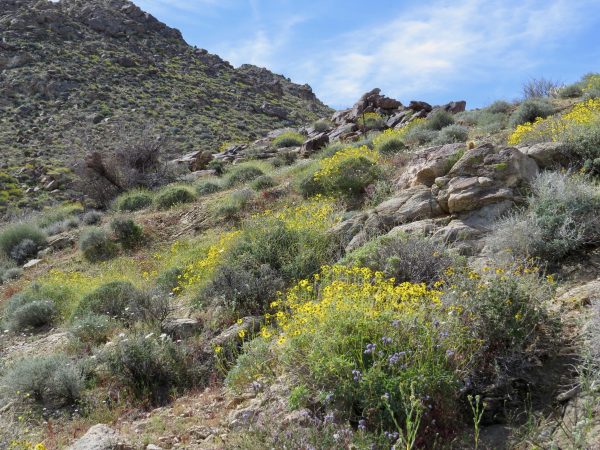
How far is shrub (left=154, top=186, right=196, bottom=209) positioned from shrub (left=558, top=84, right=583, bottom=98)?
1158 cm

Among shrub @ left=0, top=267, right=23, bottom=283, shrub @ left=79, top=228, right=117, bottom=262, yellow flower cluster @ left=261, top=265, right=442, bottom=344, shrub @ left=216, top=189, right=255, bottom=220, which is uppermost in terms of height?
shrub @ left=216, top=189, right=255, bottom=220

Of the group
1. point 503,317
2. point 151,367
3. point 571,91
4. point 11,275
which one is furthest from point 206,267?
point 571,91

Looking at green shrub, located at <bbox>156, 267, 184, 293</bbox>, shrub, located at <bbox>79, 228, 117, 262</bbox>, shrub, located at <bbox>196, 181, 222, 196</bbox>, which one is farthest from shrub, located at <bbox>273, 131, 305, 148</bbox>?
green shrub, located at <bbox>156, 267, 184, 293</bbox>

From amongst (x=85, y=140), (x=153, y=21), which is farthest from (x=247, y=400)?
(x=153, y=21)

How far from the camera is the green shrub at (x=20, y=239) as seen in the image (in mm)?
13562

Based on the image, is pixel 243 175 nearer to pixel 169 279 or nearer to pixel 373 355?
pixel 169 279

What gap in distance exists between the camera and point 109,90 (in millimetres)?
31453

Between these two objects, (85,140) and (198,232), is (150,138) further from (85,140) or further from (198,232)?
(198,232)

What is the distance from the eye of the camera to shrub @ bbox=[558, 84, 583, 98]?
16.3 meters

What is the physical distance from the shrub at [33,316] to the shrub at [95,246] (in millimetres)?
3540

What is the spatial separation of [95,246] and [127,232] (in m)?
0.76

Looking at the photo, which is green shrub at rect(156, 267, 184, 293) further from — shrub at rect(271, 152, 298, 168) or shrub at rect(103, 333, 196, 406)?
shrub at rect(271, 152, 298, 168)

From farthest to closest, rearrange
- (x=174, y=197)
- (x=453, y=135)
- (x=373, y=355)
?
1. (x=174, y=197)
2. (x=453, y=135)
3. (x=373, y=355)

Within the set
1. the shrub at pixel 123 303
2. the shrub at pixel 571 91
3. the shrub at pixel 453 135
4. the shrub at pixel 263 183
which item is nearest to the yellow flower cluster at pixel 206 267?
the shrub at pixel 123 303
